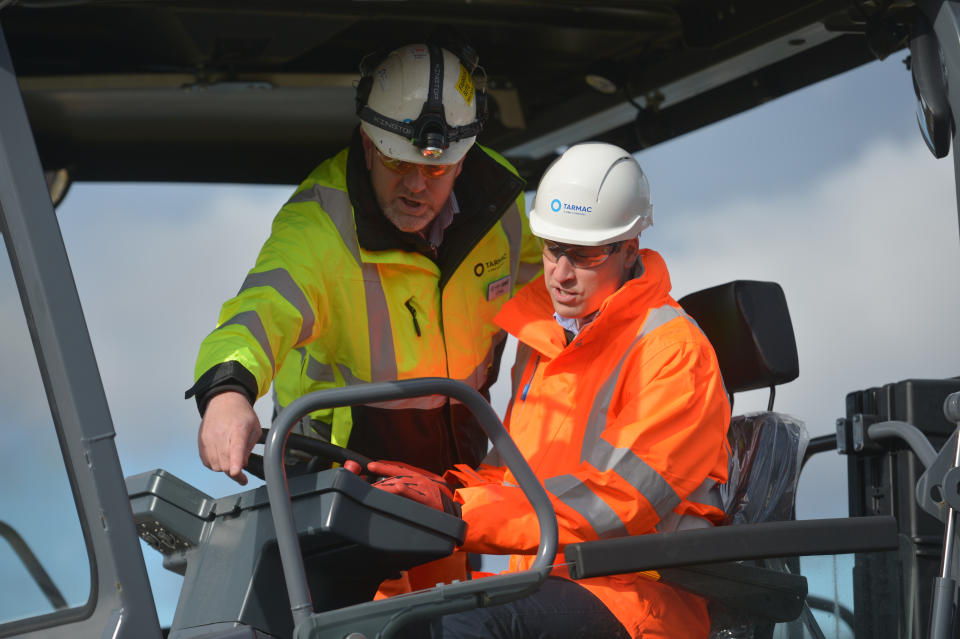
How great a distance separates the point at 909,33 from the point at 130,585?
1.88 metres

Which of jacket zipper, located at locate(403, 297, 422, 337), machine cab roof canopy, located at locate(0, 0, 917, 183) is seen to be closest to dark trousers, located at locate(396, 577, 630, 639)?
jacket zipper, located at locate(403, 297, 422, 337)

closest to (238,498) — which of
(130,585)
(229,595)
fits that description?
(229,595)

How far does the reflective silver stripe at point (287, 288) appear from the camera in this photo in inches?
109

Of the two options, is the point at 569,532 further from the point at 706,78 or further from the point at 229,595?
the point at 706,78

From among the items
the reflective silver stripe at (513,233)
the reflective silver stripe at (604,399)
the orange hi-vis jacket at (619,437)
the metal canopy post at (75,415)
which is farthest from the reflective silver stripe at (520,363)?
the metal canopy post at (75,415)

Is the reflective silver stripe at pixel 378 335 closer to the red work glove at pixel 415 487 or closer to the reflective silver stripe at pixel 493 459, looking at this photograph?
the reflective silver stripe at pixel 493 459

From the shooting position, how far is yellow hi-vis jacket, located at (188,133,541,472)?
2990 mm

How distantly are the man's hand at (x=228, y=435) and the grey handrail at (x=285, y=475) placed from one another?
→ 219 mm

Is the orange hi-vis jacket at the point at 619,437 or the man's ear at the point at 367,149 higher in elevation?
the man's ear at the point at 367,149

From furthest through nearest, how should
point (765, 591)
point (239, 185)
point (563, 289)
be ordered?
point (239, 185) < point (563, 289) < point (765, 591)

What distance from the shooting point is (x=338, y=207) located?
10.1ft

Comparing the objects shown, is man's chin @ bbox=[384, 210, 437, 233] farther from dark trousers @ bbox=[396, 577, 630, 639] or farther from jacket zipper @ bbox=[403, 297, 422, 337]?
dark trousers @ bbox=[396, 577, 630, 639]

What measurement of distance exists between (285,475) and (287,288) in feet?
3.00

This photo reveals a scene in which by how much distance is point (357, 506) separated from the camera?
1.97 metres
